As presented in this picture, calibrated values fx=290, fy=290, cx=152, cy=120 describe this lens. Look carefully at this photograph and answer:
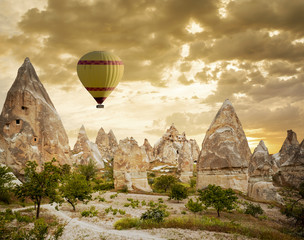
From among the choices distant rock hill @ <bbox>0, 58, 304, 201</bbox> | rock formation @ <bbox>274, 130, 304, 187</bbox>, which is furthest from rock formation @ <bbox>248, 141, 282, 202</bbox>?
rock formation @ <bbox>274, 130, 304, 187</bbox>

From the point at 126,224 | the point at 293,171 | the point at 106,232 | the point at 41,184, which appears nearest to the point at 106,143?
the point at 293,171

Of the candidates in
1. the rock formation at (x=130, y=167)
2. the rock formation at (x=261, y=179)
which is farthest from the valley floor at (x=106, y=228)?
the rock formation at (x=130, y=167)

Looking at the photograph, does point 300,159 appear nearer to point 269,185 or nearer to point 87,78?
point 269,185

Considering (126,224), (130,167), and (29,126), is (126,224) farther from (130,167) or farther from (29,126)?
(29,126)

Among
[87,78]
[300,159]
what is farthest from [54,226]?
[300,159]

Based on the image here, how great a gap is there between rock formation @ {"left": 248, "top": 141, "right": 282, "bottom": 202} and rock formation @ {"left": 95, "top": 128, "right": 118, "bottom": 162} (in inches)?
2559

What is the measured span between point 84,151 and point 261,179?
4392 cm

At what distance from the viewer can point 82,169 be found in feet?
121

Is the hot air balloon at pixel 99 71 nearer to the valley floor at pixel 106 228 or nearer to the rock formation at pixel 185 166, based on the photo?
the valley floor at pixel 106 228

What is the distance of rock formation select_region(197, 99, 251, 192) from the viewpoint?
24.8 metres

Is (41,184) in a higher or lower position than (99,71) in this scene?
lower

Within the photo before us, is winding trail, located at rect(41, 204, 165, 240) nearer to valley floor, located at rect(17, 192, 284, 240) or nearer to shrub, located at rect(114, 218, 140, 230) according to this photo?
valley floor, located at rect(17, 192, 284, 240)

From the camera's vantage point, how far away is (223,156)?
25.0m

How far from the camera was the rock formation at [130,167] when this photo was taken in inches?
1155
